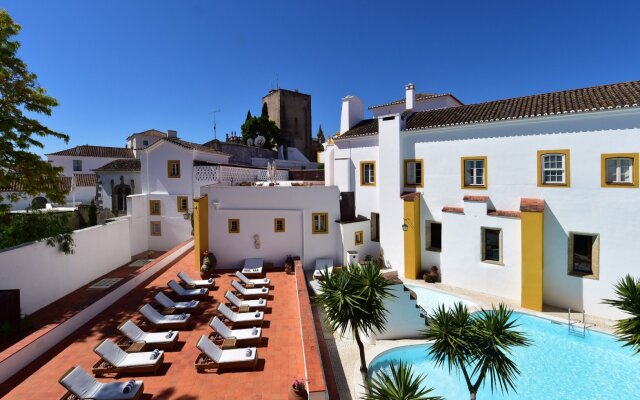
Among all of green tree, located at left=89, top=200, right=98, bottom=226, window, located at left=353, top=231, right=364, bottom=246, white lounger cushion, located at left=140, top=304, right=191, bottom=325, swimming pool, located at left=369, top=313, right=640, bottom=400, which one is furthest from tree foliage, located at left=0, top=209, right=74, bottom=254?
swimming pool, located at left=369, top=313, right=640, bottom=400

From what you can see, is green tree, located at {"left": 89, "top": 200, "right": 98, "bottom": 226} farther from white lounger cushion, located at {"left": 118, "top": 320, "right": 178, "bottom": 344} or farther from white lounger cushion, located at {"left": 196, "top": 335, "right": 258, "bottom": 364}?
white lounger cushion, located at {"left": 196, "top": 335, "right": 258, "bottom": 364}

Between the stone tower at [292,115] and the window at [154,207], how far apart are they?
3775cm

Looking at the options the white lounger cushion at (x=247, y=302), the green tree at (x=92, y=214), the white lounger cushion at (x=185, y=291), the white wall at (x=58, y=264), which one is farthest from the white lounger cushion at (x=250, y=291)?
the green tree at (x=92, y=214)

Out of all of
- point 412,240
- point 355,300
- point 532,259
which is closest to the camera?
point 355,300

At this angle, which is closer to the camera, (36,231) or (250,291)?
(250,291)

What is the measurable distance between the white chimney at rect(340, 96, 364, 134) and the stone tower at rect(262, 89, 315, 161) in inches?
1418

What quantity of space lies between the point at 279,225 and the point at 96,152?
4067cm

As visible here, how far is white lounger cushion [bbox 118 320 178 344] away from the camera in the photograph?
10.1 m

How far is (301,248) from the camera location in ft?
62.2

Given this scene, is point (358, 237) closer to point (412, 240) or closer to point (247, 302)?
point (412, 240)

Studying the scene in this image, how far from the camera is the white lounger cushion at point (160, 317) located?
11428mm

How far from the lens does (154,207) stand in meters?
25.4

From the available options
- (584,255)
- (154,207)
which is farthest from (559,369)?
(154,207)

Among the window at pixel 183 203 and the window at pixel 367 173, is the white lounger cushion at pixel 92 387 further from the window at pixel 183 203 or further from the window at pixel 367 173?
the window at pixel 183 203
